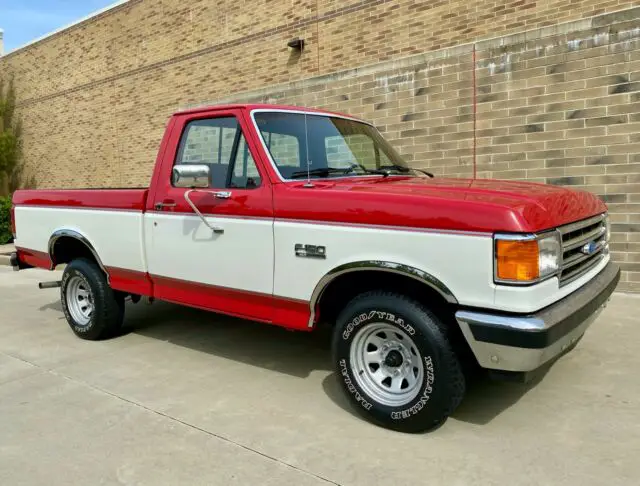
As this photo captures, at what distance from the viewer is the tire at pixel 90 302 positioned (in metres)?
5.43

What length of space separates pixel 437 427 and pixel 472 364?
44cm

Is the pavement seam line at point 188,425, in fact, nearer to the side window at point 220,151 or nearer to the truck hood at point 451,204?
the truck hood at point 451,204

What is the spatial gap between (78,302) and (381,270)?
386 cm

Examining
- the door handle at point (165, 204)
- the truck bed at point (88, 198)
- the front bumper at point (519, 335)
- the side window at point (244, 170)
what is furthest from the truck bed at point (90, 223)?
the front bumper at point (519, 335)

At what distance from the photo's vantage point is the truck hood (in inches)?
116

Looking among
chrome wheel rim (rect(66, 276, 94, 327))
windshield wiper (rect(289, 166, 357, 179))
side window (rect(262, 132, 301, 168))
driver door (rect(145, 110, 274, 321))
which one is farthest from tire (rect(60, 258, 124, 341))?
windshield wiper (rect(289, 166, 357, 179))

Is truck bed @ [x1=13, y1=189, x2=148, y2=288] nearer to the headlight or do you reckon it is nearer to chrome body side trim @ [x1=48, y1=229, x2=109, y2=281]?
chrome body side trim @ [x1=48, y1=229, x2=109, y2=281]

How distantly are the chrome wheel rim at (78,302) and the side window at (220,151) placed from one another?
200 cm

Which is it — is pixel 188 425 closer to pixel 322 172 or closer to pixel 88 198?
pixel 322 172

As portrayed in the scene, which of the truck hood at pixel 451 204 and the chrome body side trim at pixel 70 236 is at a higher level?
the truck hood at pixel 451 204

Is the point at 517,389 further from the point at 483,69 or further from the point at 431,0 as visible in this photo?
the point at 431,0

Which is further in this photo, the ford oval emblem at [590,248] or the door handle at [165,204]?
the door handle at [165,204]

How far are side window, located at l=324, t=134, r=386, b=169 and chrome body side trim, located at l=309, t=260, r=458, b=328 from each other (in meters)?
1.02

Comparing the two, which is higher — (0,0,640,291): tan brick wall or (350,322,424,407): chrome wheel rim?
(0,0,640,291): tan brick wall
